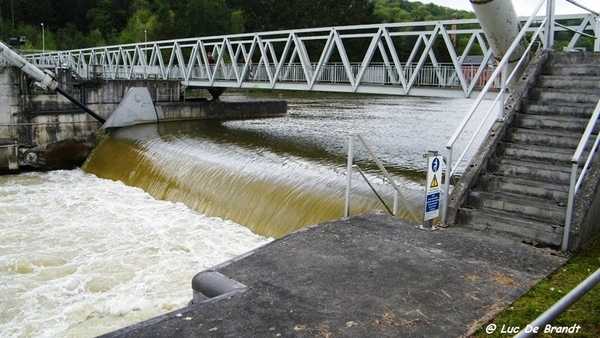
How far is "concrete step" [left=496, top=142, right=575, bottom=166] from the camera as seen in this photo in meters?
7.86

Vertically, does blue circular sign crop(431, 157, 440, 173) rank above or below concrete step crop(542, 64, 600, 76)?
below

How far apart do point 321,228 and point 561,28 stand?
727cm

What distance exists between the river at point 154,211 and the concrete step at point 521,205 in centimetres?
362

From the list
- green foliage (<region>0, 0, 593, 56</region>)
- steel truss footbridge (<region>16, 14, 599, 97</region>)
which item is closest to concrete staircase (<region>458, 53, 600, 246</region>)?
steel truss footbridge (<region>16, 14, 599, 97</region>)

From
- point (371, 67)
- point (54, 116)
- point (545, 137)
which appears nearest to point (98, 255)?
point (545, 137)

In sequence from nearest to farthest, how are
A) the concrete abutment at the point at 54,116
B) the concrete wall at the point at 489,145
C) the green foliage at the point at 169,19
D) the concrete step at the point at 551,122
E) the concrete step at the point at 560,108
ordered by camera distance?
the concrete wall at the point at 489,145 → the concrete step at the point at 551,122 → the concrete step at the point at 560,108 → the concrete abutment at the point at 54,116 → the green foliage at the point at 169,19

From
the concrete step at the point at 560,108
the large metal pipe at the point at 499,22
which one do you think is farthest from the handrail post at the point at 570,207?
the large metal pipe at the point at 499,22

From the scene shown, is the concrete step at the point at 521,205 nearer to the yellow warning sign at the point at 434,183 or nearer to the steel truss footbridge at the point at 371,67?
the yellow warning sign at the point at 434,183

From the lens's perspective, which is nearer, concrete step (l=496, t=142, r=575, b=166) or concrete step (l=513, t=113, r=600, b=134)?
concrete step (l=496, t=142, r=575, b=166)

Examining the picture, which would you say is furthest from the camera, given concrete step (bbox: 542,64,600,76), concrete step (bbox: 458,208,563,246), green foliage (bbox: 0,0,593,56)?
green foliage (bbox: 0,0,593,56)

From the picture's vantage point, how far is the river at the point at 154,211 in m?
9.46

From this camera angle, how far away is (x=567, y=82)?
9047 mm

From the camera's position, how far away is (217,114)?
30.3 metres

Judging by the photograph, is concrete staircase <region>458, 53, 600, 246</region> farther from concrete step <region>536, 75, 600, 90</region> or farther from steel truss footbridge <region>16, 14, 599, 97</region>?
steel truss footbridge <region>16, 14, 599, 97</region>
